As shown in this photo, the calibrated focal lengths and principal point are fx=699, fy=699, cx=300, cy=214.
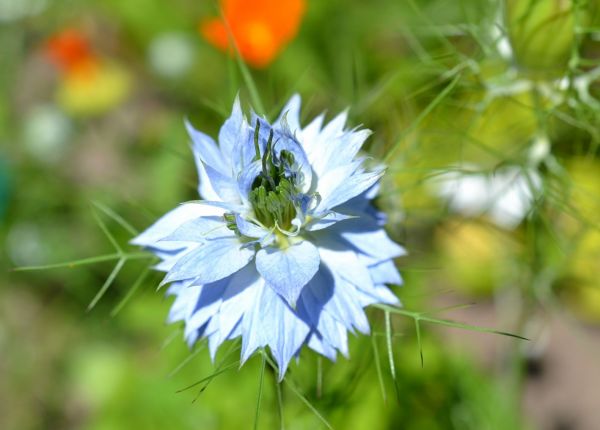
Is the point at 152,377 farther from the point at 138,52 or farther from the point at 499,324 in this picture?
the point at 138,52

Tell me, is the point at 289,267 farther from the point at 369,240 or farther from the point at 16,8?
the point at 16,8

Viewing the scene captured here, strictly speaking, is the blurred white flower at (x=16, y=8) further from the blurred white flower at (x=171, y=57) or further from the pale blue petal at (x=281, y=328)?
the pale blue petal at (x=281, y=328)

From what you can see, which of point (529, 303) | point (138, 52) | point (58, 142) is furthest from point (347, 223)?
point (138, 52)

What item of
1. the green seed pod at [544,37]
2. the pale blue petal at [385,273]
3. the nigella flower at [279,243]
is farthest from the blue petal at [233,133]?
the green seed pod at [544,37]

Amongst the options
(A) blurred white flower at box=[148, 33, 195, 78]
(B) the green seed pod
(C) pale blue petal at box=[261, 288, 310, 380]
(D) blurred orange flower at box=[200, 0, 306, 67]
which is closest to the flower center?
(C) pale blue petal at box=[261, 288, 310, 380]

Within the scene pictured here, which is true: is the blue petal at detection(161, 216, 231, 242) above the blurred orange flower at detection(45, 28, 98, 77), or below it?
below

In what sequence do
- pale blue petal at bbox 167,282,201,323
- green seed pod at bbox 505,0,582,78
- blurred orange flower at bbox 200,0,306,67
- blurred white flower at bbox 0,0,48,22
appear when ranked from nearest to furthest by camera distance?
pale blue petal at bbox 167,282,201,323 < green seed pod at bbox 505,0,582,78 < blurred orange flower at bbox 200,0,306,67 < blurred white flower at bbox 0,0,48,22

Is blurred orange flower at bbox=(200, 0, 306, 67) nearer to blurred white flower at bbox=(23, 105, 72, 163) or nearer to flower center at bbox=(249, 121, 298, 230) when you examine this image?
blurred white flower at bbox=(23, 105, 72, 163)
